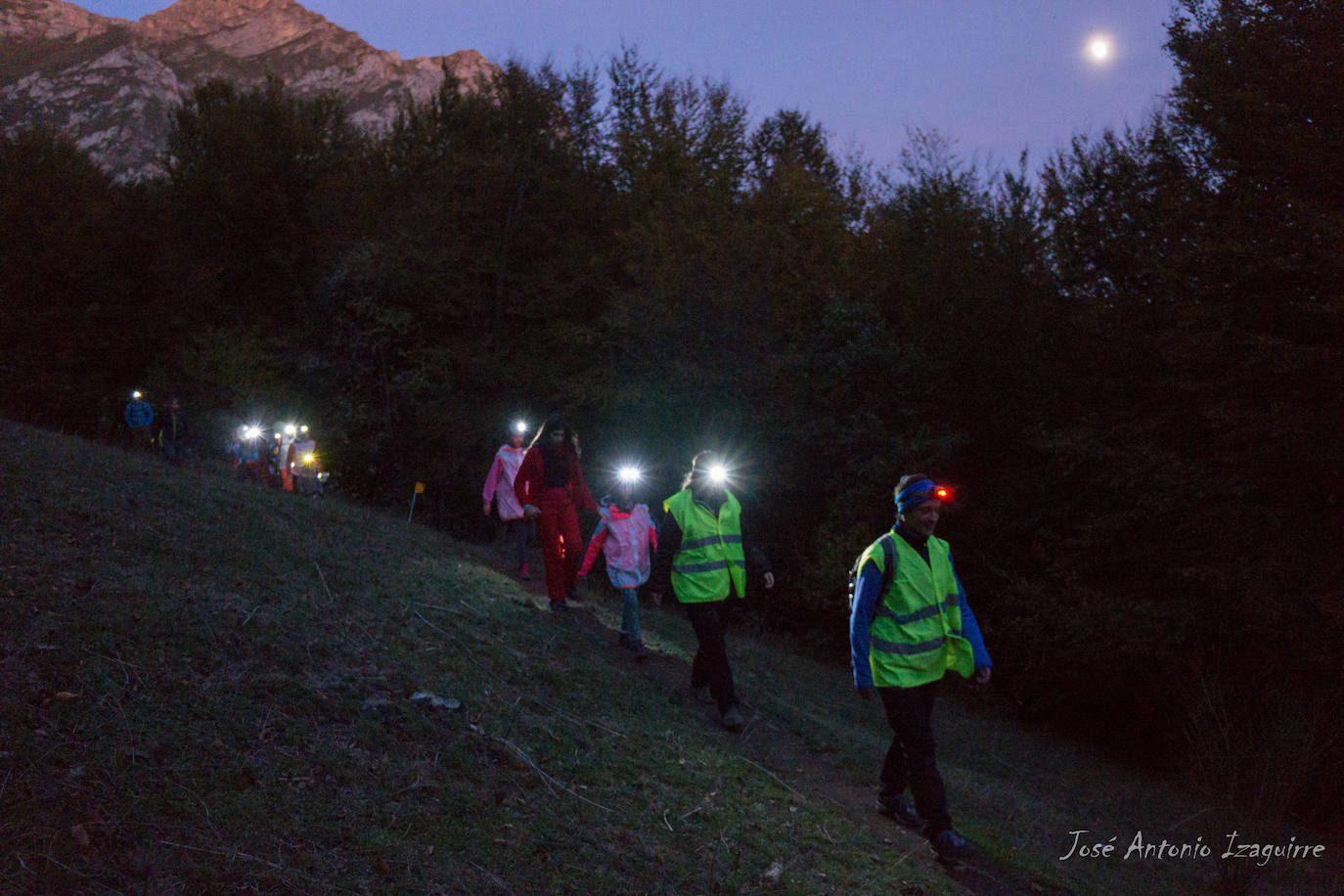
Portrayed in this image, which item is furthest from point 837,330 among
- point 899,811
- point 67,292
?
point 67,292

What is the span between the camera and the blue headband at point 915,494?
5.82 m

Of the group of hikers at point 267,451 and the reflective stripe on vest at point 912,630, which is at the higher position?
the reflective stripe on vest at point 912,630

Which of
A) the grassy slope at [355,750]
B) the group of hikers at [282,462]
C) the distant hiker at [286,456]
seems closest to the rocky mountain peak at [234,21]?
the distant hiker at [286,456]

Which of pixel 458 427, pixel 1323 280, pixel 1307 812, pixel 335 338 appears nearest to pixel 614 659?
pixel 1307 812

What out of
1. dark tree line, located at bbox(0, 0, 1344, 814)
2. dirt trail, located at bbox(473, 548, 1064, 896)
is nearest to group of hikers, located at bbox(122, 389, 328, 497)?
dark tree line, located at bbox(0, 0, 1344, 814)

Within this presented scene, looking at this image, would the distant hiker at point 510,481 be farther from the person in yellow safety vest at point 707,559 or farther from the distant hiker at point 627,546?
the person in yellow safety vest at point 707,559

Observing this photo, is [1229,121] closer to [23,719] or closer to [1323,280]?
[1323,280]

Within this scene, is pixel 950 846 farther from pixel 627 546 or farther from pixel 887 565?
pixel 627 546

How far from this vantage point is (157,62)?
14638cm

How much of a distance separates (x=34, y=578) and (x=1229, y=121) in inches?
712

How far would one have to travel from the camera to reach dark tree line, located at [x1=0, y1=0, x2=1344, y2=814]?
16062 mm

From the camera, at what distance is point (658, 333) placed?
24438mm

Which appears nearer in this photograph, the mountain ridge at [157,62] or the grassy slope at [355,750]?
the grassy slope at [355,750]

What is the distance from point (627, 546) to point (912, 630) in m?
4.03
